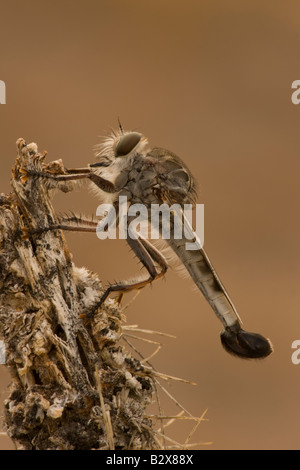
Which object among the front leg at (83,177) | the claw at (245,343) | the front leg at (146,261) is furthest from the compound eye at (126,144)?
the claw at (245,343)

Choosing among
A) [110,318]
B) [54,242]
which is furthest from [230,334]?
[54,242]

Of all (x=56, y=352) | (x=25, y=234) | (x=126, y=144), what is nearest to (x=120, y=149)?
(x=126, y=144)

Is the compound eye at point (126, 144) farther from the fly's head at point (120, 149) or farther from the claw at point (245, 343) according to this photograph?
the claw at point (245, 343)

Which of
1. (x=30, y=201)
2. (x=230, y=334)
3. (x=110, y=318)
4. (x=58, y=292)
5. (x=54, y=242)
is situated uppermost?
(x=30, y=201)

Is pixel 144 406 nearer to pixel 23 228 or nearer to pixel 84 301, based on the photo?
pixel 84 301

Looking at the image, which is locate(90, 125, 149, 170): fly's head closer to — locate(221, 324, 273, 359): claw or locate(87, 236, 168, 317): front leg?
locate(87, 236, 168, 317): front leg

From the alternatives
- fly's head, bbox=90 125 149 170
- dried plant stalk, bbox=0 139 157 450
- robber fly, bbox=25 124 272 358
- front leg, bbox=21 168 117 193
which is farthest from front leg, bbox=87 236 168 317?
dried plant stalk, bbox=0 139 157 450

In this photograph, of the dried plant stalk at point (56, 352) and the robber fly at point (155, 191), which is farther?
the robber fly at point (155, 191)
